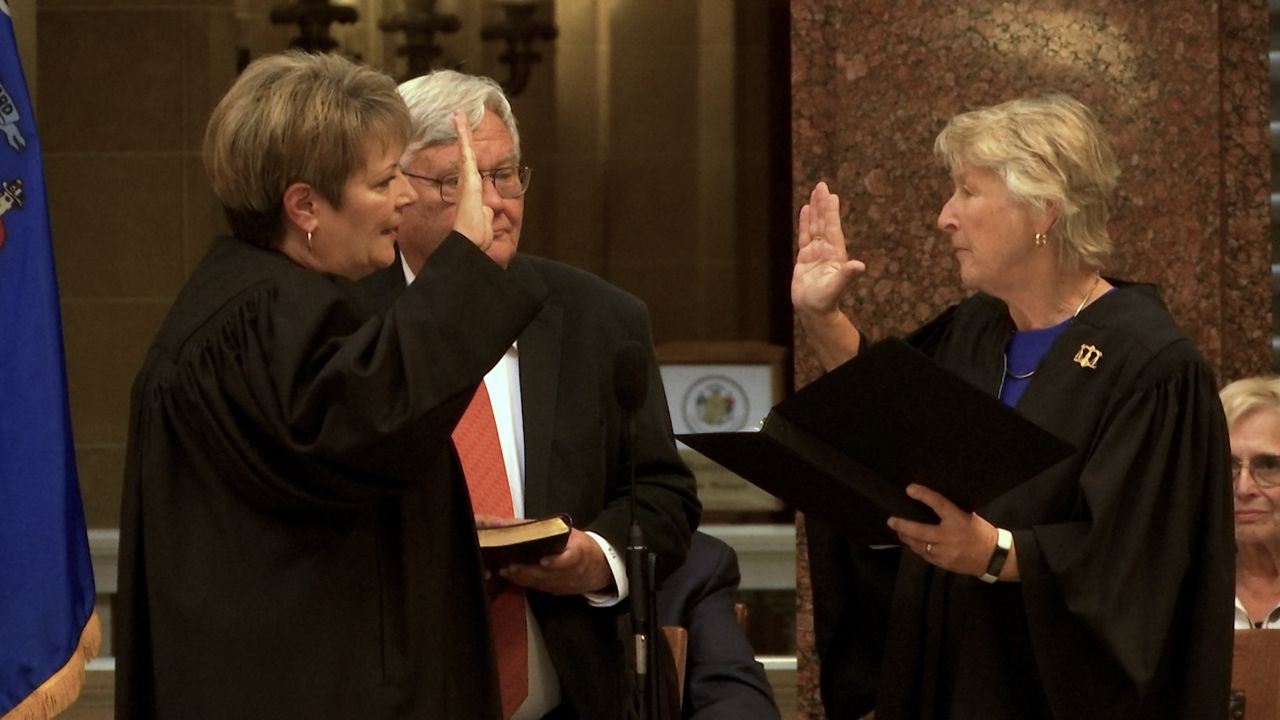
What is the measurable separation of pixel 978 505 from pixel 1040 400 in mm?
342

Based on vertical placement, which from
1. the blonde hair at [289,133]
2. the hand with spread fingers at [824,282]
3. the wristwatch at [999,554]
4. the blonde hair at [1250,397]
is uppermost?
the blonde hair at [289,133]

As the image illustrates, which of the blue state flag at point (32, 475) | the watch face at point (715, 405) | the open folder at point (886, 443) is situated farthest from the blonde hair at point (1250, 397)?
the blue state flag at point (32, 475)

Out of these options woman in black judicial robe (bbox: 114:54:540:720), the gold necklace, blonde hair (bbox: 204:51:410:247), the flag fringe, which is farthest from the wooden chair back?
the flag fringe

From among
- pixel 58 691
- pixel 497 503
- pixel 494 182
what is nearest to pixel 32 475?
pixel 58 691

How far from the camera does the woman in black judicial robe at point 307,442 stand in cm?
290

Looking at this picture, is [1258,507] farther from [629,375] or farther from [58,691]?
[58,691]

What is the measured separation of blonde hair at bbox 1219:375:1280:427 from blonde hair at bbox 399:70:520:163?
6.49 ft

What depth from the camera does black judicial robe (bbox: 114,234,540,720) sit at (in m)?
2.89

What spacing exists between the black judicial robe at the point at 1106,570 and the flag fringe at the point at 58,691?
1.82 metres

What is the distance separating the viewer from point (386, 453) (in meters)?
2.88

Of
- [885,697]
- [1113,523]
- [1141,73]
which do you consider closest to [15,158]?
[885,697]

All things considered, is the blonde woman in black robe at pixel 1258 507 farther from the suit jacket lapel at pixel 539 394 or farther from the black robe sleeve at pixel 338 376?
the black robe sleeve at pixel 338 376

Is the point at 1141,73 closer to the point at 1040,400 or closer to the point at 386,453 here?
the point at 1040,400

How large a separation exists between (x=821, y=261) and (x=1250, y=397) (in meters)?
1.34
